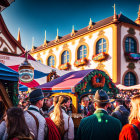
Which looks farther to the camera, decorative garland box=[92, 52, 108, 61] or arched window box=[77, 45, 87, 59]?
arched window box=[77, 45, 87, 59]

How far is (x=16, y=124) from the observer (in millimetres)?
1985

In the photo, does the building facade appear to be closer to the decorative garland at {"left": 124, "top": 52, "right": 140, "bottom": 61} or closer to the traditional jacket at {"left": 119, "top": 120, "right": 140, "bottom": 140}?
the decorative garland at {"left": 124, "top": 52, "right": 140, "bottom": 61}

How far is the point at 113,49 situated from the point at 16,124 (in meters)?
17.8

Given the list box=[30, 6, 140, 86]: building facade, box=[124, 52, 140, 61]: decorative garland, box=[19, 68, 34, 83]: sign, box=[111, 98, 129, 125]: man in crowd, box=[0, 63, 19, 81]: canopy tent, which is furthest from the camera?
box=[124, 52, 140, 61]: decorative garland

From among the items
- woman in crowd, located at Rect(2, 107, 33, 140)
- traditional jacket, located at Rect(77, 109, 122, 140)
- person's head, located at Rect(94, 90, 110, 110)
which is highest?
person's head, located at Rect(94, 90, 110, 110)

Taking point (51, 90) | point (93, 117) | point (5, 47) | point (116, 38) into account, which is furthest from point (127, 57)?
point (93, 117)

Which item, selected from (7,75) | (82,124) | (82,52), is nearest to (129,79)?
(82,52)

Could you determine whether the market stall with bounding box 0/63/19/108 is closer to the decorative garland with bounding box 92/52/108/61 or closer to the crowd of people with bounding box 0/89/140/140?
the crowd of people with bounding box 0/89/140/140

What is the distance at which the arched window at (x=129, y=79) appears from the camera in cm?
1912

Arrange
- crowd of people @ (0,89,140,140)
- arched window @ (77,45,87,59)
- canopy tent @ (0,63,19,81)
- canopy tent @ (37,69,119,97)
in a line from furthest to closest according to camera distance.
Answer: arched window @ (77,45,87,59), canopy tent @ (37,69,119,97), canopy tent @ (0,63,19,81), crowd of people @ (0,89,140,140)

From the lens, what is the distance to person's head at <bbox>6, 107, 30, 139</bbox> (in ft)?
6.31

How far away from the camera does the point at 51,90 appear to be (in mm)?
8375

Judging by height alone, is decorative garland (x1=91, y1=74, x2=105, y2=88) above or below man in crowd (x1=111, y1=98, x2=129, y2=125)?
above

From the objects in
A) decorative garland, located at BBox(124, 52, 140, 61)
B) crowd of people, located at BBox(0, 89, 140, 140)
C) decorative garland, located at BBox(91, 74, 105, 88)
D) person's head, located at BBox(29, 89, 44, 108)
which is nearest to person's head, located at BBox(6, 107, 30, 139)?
crowd of people, located at BBox(0, 89, 140, 140)
